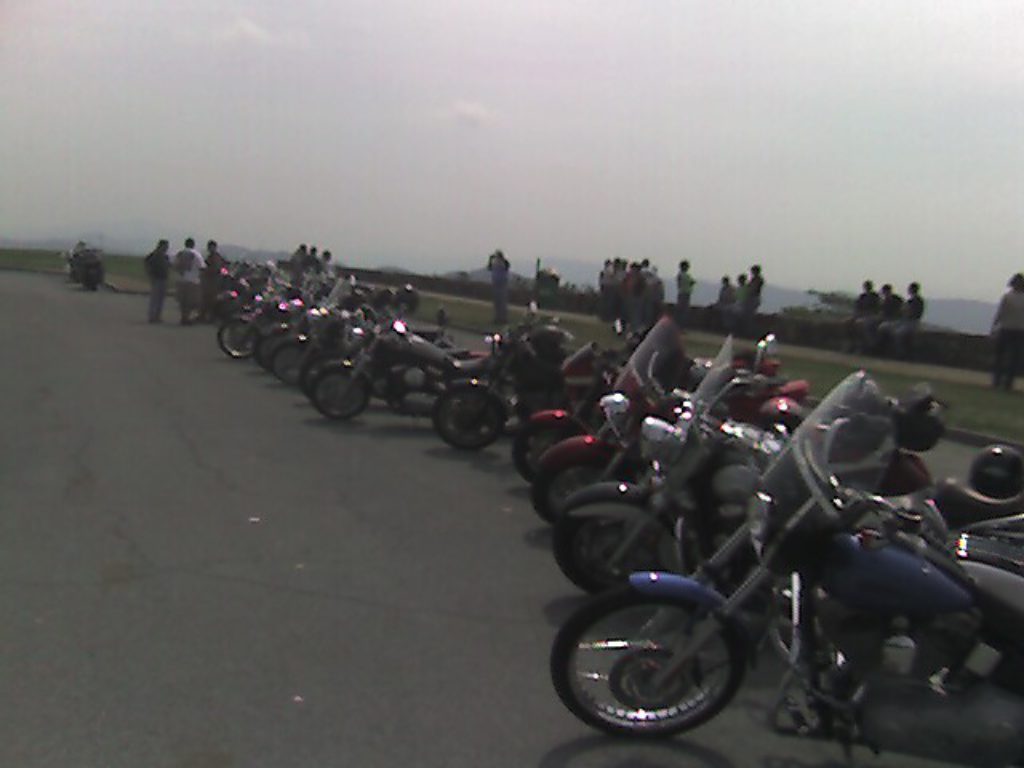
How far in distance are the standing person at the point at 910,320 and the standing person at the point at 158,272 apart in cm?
1475

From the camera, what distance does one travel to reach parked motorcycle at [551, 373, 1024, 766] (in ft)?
12.0

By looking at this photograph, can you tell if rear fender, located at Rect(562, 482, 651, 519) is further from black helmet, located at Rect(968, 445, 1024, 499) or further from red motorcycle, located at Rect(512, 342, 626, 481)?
red motorcycle, located at Rect(512, 342, 626, 481)

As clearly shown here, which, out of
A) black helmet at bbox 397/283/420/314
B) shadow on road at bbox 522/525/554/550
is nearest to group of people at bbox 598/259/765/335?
black helmet at bbox 397/283/420/314

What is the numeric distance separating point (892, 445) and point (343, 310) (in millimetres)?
10461

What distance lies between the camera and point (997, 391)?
15.9 metres

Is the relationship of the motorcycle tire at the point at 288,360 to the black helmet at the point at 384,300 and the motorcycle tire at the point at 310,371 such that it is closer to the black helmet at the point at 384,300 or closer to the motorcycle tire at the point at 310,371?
the black helmet at the point at 384,300

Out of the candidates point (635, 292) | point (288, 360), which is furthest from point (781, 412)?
point (635, 292)

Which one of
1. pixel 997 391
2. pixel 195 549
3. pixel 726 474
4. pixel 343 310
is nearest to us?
pixel 726 474

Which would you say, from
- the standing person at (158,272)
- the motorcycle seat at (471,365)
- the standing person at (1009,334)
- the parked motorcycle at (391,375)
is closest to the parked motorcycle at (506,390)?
the motorcycle seat at (471,365)

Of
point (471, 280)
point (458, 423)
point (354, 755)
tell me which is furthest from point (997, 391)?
point (471, 280)

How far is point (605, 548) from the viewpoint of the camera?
5758mm

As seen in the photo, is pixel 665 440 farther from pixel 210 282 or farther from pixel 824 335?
pixel 210 282

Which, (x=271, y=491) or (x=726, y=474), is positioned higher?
(x=726, y=474)

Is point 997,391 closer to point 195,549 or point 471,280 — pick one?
point 195,549
